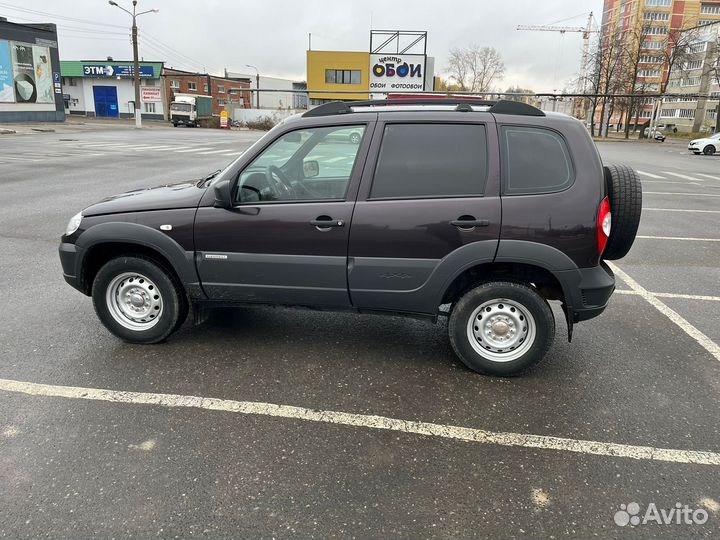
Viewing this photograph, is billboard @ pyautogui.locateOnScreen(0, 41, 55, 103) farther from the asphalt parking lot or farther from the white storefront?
the asphalt parking lot

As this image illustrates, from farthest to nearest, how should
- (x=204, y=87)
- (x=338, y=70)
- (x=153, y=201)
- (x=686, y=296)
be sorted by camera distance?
(x=204, y=87) < (x=338, y=70) < (x=686, y=296) < (x=153, y=201)

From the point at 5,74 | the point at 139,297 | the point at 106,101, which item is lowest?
the point at 139,297

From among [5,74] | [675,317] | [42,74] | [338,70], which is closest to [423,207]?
[675,317]

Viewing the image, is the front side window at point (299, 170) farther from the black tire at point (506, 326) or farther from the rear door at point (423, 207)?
the black tire at point (506, 326)

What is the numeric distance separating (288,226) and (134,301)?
1.42 metres

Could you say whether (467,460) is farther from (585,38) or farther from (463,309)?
(585,38)

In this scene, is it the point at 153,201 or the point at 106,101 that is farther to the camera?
the point at 106,101

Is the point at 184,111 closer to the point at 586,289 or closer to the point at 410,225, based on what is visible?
the point at 410,225

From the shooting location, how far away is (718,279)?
21.1 ft

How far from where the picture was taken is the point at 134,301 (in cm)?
419

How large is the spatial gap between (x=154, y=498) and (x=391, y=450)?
4.00 ft

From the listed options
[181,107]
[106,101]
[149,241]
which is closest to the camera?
[149,241]

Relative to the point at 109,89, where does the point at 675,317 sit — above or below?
below

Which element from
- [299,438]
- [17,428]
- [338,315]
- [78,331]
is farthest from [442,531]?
[78,331]
